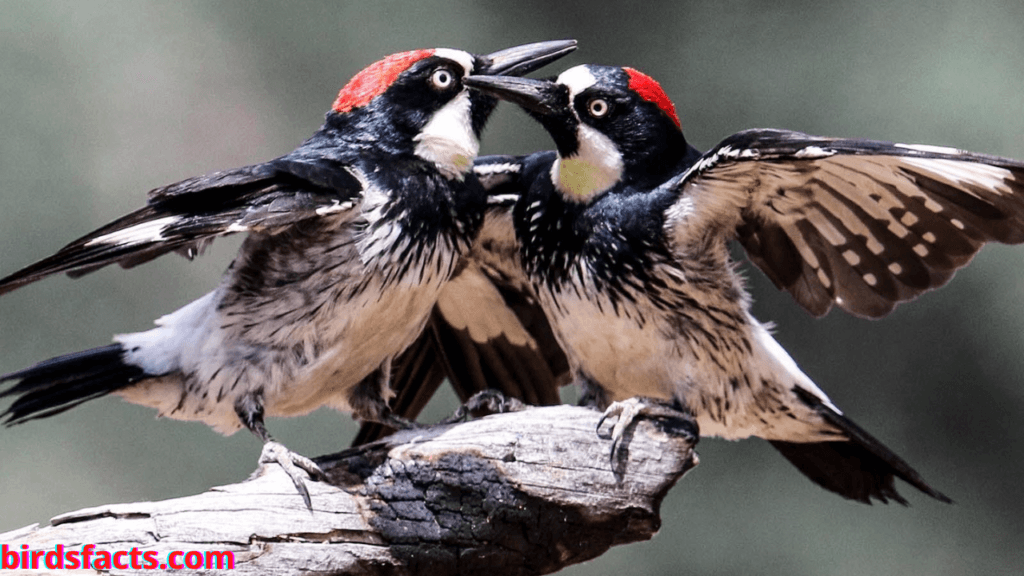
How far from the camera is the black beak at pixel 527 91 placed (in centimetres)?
184

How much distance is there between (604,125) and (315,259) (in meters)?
0.53

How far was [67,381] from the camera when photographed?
1842mm

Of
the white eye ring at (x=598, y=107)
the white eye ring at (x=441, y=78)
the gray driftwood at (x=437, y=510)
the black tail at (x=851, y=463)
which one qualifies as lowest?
the black tail at (x=851, y=463)

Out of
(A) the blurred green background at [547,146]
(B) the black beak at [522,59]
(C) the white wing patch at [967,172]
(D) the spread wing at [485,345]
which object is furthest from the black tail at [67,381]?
(A) the blurred green background at [547,146]

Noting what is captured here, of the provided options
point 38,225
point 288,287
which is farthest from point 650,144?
point 38,225

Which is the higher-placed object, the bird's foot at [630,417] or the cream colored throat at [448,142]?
the cream colored throat at [448,142]

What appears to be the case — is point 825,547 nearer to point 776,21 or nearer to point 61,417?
point 776,21

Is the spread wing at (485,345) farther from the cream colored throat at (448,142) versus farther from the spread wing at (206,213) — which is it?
the spread wing at (206,213)

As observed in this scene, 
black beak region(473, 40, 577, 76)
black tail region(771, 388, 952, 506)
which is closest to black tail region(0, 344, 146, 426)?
black beak region(473, 40, 577, 76)

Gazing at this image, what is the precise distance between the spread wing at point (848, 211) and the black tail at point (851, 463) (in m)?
0.21

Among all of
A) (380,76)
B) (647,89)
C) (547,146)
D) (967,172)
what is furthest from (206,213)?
(547,146)

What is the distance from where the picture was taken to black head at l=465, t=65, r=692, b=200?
189cm

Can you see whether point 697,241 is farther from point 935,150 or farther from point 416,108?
point 416,108

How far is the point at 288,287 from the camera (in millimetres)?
1822
